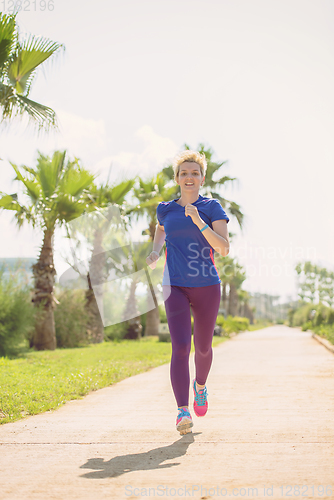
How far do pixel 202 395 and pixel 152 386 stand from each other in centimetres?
259

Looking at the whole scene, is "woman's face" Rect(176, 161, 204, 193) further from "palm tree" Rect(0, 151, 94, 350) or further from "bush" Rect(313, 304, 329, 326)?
"bush" Rect(313, 304, 329, 326)

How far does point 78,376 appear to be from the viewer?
6.59m

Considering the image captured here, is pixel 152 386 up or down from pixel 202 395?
down

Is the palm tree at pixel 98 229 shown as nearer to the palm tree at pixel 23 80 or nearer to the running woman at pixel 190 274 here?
the palm tree at pixel 23 80

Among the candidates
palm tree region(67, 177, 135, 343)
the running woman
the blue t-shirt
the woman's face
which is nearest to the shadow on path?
the running woman

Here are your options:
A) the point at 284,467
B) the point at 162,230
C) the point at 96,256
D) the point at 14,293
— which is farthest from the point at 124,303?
the point at 284,467

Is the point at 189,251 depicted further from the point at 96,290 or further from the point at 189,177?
the point at 96,290

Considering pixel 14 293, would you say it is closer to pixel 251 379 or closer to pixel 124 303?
pixel 251 379

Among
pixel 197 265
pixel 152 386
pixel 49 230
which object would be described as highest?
pixel 49 230

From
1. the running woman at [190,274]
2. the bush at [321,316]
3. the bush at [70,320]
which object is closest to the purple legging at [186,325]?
the running woman at [190,274]

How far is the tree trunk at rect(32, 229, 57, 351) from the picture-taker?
1395 centimetres

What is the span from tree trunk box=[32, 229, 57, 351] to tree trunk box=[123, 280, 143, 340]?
254 inches

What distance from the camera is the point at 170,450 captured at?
116 inches

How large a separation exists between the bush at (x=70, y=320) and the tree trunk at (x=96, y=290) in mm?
974
